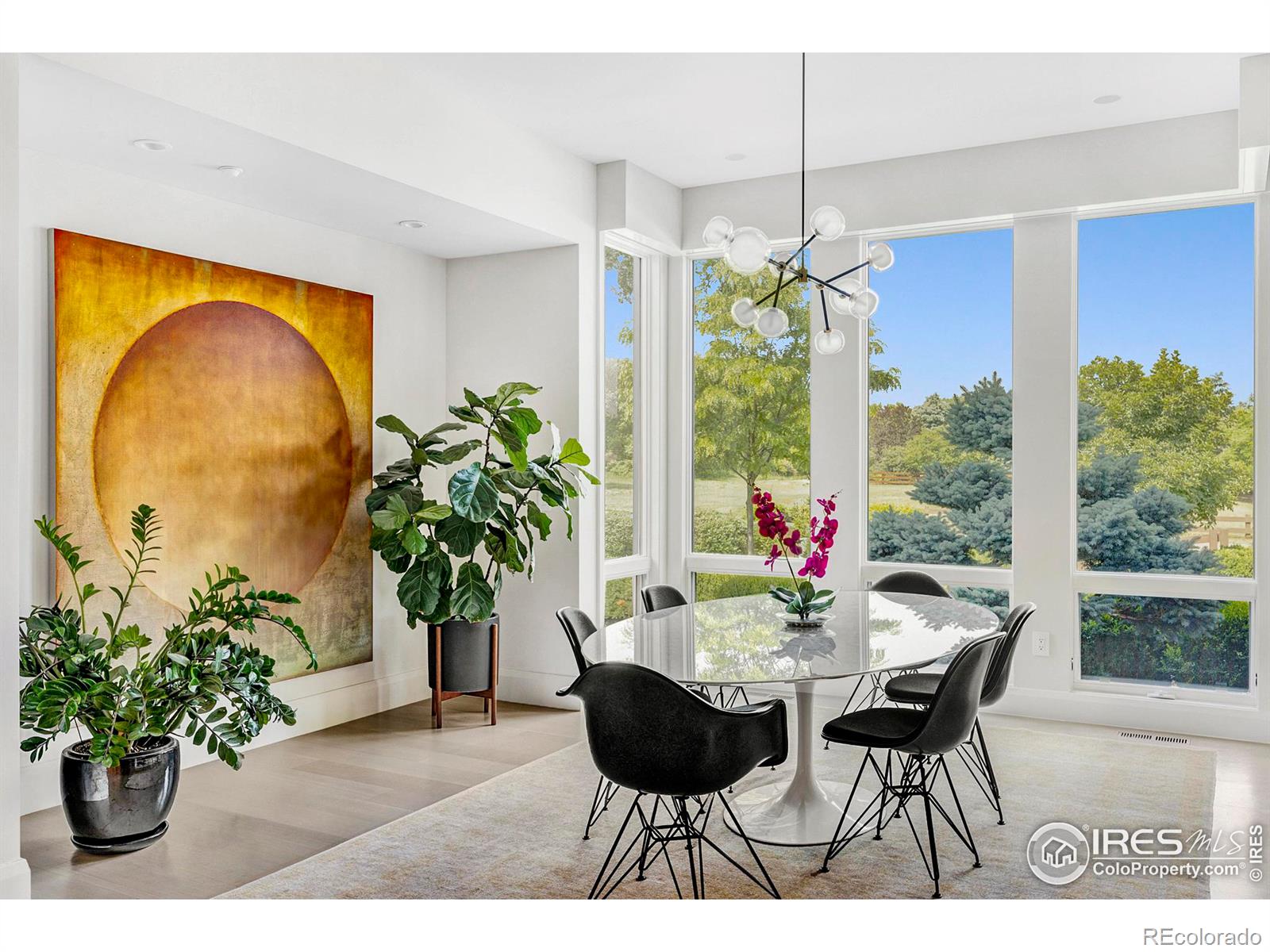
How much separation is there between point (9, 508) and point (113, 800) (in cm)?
112

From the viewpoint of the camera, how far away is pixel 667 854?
2914 mm

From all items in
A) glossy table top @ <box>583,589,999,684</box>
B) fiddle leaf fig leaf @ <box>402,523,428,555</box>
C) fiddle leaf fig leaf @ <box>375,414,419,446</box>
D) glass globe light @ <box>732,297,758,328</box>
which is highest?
glass globe light @ <box>732,297,758,328</box>

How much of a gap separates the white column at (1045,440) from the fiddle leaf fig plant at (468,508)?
236 cm

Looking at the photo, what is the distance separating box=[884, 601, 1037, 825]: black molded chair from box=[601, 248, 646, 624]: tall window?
2157 mm

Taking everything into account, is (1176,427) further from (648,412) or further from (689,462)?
(648,412)

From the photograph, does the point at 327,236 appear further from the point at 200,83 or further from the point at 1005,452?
the point at 1005,452

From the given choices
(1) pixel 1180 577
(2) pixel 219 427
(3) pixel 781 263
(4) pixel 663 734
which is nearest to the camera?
(4) pixel 663 734

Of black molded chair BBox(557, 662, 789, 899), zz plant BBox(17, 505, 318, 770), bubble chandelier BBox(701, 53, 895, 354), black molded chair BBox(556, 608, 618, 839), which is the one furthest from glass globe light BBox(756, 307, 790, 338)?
zz plant BBox(17, 505, 318, 770)

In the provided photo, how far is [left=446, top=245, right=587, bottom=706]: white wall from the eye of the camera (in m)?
5.28

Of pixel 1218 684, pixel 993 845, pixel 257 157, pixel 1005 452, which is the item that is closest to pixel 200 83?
pixel 257 157

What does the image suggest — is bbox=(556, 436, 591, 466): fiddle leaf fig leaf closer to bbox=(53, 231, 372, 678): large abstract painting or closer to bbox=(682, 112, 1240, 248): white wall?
bbox=(53, 231, 372, 678): large abstract painting

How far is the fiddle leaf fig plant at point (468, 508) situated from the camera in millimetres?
4637

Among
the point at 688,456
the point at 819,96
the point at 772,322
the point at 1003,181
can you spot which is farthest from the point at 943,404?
the point at 772,322

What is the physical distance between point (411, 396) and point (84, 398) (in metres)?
1.97
